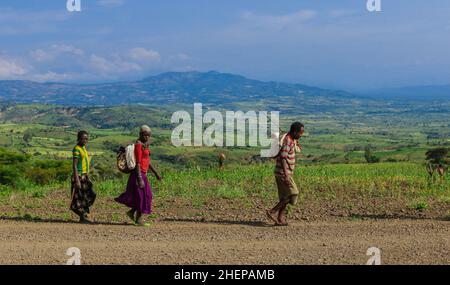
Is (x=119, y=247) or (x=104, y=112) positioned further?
(x=104, y=112)

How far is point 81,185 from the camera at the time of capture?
35.9 ft

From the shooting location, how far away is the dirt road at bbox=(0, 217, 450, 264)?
7.64m

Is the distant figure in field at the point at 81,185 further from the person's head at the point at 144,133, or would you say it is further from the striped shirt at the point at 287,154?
the striped shirt at the point at 287,154

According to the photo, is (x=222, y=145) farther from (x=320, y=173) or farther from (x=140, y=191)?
(x=140, y=191)

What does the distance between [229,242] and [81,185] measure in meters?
3.47

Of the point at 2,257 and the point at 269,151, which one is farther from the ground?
the point at 269,151

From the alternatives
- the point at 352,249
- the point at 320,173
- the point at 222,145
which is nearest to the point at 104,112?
the point at 222,145

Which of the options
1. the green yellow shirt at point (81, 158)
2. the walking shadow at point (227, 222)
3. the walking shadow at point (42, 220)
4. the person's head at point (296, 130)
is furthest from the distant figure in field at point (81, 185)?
the person's head at point (296, 130)

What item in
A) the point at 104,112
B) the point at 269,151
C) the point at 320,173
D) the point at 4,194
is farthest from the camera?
the point at 104,112

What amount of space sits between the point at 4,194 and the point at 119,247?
787cm

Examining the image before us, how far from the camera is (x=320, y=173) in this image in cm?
1831

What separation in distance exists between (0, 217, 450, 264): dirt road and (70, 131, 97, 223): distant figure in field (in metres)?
0.36

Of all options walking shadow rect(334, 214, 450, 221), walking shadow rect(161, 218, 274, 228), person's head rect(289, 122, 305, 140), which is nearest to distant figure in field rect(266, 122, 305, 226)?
person's head rect(289, 122, 305, 140)

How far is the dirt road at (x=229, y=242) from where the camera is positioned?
764cm
